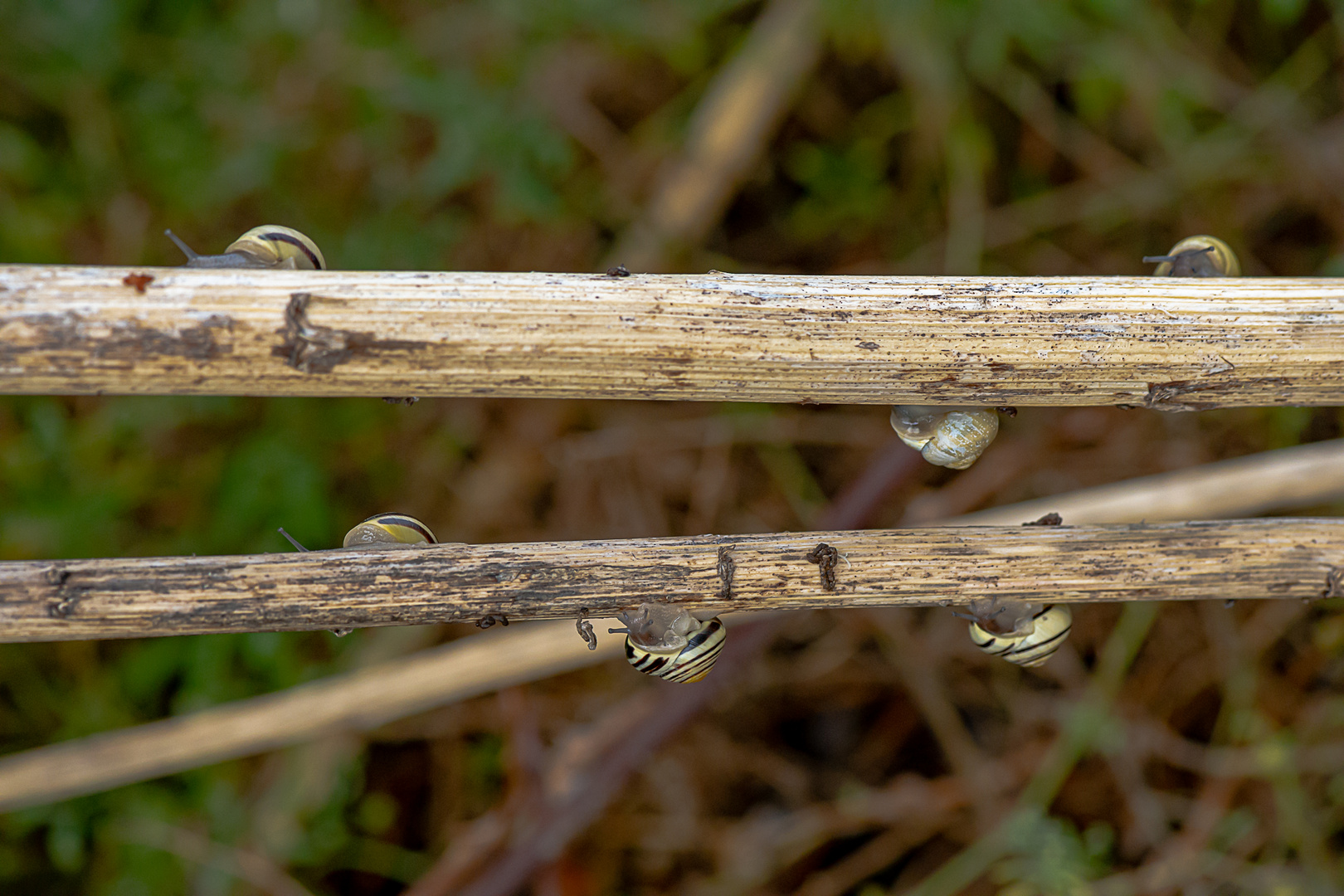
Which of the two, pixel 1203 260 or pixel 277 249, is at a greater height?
pixel 277 249

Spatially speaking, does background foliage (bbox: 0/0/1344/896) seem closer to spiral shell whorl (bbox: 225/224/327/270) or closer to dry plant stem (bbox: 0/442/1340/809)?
dry plant stem (bbox: 0/442/1340/809)

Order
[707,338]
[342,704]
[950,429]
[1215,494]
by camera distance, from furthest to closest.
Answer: [342,704] < [1215,494] < [950,429] < [707,338]

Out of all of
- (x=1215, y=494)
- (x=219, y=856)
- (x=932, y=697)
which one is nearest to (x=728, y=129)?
(x=1215, y=494)

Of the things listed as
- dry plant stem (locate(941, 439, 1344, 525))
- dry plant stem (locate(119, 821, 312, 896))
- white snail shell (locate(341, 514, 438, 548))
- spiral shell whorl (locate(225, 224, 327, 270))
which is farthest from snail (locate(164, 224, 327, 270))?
dry plant stem (locate(119, 821, 312, 896))

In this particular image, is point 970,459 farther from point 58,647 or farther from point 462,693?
point 58,647

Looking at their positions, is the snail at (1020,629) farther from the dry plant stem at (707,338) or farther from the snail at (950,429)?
the dry plant stem at (707,338)

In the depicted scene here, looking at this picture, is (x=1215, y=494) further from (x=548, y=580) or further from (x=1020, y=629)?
(x=548, y=580)
